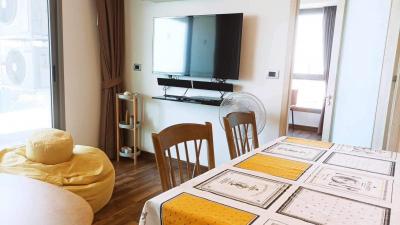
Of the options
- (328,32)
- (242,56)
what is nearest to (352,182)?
(242,56)

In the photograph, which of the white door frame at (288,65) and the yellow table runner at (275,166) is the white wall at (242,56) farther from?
the yellow table runner at (275,166)

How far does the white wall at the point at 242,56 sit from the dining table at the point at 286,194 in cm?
151

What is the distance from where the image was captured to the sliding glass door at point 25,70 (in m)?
2.86

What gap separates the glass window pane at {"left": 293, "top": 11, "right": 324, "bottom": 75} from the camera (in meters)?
5.49

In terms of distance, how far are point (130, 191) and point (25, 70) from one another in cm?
171

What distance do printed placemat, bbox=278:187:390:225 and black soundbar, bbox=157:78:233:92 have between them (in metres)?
2.15

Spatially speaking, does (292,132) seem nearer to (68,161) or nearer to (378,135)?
(378,135)

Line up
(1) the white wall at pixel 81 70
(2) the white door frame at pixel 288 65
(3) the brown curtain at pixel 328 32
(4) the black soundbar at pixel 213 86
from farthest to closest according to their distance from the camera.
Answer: (3) the brown curtain at pixel 328 32 → (1) the white wall at pixel 81 70 → (4) the black soundbar at pixel 213 86 → (2) the white door frame at pixel 288 65

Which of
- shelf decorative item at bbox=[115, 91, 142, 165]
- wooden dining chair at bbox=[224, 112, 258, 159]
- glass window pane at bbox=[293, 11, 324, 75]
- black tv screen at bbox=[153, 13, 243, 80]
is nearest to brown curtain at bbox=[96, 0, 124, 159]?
shelf decorative item at bbox=[115, 91, 142, 165]

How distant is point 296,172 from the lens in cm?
127

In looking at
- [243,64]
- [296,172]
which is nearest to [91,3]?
[243,64]

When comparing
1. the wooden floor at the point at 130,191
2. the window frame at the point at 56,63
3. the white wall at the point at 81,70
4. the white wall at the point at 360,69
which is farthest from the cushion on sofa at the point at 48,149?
the white wall at the point at 360,69

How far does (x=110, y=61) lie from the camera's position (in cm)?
369

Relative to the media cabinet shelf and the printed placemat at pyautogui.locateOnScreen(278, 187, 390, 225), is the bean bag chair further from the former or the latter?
the printed placemat at pyautogui.locateOnScreen(278, 187, 390, 225)
